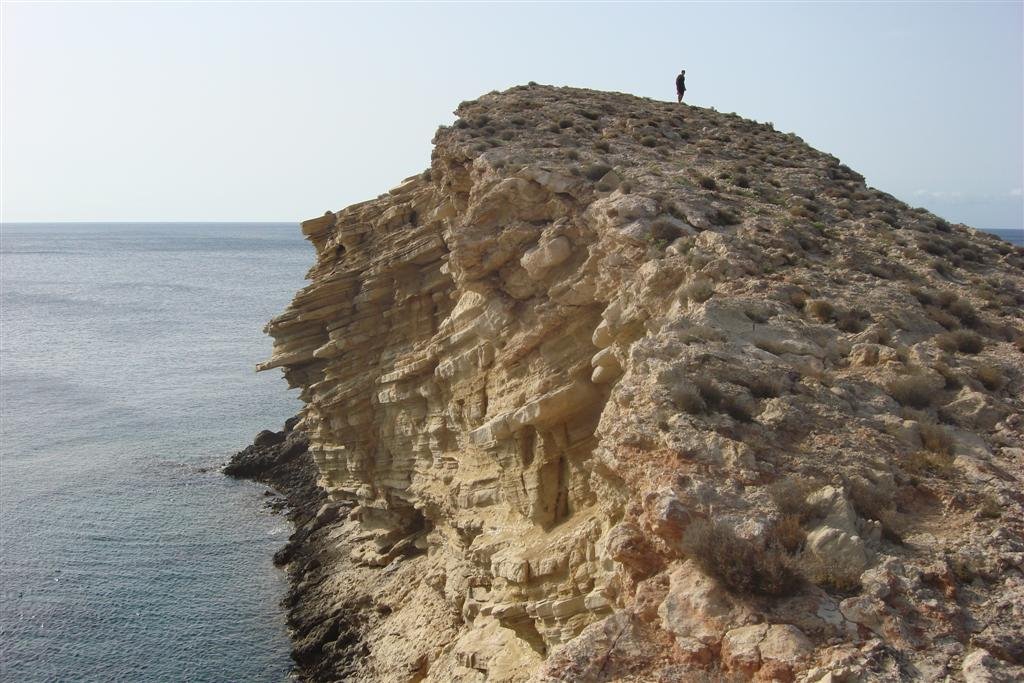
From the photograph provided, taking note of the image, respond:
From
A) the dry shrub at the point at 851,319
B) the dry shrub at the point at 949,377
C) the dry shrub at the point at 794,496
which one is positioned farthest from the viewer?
the dry shrub at the point at 851,319

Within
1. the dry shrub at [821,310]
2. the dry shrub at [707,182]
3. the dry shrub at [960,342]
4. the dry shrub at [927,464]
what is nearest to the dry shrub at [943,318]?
the dry shrub at [960,342]

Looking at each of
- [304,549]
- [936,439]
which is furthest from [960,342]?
[304,549]

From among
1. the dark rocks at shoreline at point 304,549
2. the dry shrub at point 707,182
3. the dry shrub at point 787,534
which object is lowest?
the dark rocks at shoreline at point 304,549

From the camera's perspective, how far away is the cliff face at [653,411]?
36.6 feet

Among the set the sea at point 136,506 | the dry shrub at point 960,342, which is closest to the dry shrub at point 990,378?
the dry shrub at point 960,342

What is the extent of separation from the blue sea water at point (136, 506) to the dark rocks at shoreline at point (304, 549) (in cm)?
69

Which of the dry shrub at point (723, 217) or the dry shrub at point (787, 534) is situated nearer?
the dry shrub at point (787, 534)

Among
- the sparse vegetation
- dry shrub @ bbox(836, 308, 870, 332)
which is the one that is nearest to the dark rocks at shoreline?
dry shrub @ bbox(836, 308, 870, 332)

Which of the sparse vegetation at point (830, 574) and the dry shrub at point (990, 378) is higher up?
the dry shrub at point (990, 378)

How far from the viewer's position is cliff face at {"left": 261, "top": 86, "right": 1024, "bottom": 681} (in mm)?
11164

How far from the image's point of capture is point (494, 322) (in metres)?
23.3

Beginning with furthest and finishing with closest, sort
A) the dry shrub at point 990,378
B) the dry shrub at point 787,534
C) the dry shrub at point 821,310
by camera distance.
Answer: the dry shrub at point 821,310, the dry shrub at point 990,378, the dry shrub at point 787,534

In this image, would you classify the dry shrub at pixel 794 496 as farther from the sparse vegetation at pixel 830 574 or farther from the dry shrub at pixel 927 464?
the dry shrub at pixel 927 464

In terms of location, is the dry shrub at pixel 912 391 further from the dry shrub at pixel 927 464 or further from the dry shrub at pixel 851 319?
the dry shrub at pixel 851 319
